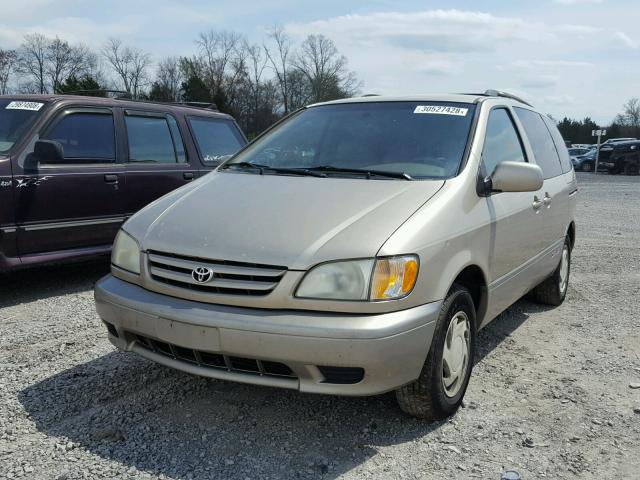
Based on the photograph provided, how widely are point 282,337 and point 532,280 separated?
8.04 feet

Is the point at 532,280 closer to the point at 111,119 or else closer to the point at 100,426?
the point at 100,426

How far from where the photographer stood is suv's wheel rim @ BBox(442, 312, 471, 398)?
9.73 ft

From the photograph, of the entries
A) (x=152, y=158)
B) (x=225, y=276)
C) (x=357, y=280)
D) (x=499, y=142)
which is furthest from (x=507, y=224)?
(x=152, y=158)

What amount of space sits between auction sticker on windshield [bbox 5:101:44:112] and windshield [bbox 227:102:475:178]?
2.35 meters

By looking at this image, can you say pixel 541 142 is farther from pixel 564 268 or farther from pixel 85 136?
pixel 85 136

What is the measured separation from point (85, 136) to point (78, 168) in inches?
14.4

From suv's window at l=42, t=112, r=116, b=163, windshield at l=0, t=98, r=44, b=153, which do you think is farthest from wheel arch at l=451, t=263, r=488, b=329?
windshield at l=0, t=98, r=44, b=153

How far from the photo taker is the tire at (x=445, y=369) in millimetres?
2781

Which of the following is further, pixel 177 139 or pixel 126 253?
Result: pixel 177 139

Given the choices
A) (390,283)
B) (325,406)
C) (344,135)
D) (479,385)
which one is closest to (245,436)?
(325,406)

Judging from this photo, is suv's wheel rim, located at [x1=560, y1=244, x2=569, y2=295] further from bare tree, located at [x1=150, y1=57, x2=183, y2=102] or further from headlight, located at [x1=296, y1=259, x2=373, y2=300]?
bare tree, located at [x1=150, y1=57, x2=183, y2=102]

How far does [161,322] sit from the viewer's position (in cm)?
273

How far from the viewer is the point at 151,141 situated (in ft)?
20.1

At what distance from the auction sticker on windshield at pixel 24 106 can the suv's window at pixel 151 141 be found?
2.76 feet
